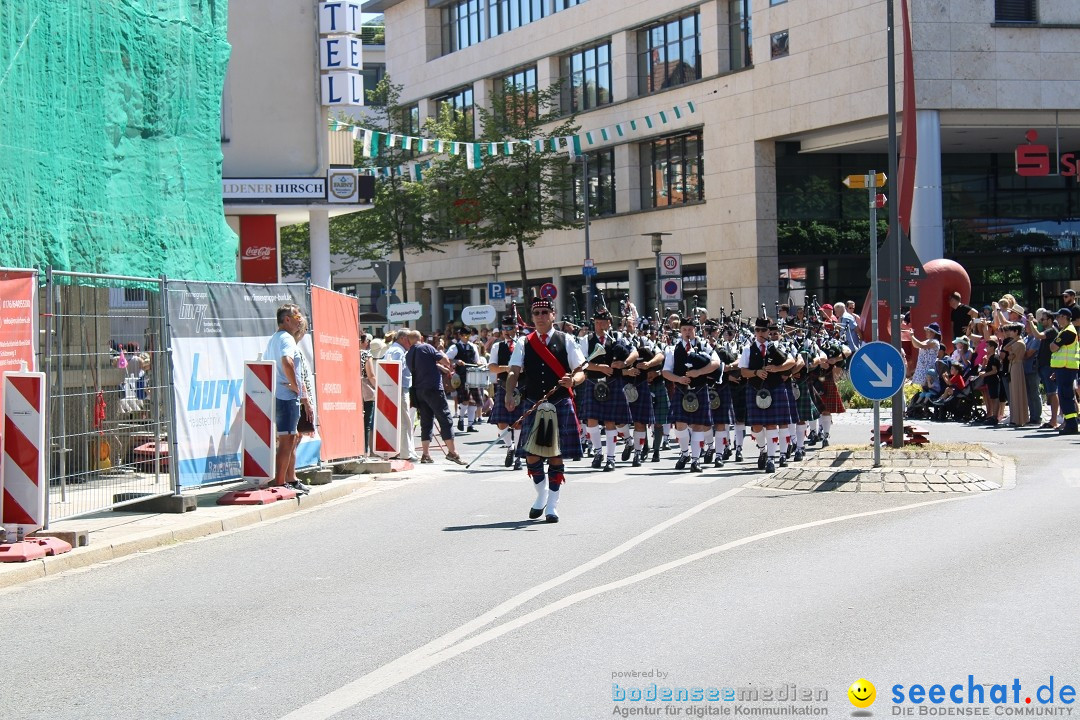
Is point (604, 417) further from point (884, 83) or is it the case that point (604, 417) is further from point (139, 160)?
point (884, 83)

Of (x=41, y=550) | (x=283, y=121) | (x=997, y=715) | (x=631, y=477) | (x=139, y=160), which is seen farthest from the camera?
(x=283, y=121)

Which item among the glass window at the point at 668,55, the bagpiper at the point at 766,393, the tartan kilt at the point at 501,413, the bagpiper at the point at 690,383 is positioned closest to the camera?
the bagpiper at the point at 766,393

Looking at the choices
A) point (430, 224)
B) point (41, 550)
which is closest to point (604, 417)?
point (41, 550)

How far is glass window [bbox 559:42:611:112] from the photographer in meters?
50.8

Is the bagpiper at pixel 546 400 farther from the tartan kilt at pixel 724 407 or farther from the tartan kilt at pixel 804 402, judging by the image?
the tartan kilt at pixel 804 402

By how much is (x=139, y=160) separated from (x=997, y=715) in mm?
14952

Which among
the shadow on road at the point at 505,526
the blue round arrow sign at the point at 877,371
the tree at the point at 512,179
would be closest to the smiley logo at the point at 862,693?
the shadow on road at the point at 505,526

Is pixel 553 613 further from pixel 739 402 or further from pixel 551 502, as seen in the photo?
pixel 739 402

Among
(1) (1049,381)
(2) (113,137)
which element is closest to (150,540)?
(2) (113,137)

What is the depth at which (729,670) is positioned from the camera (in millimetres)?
6551

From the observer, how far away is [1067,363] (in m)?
21.9

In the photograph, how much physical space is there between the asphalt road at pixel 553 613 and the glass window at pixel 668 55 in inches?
1384

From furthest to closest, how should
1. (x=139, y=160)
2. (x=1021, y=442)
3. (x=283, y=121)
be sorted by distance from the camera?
(x=283, y=121) → (x=1021, y=442) → (x=139, y=160)

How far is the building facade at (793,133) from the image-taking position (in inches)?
1563
